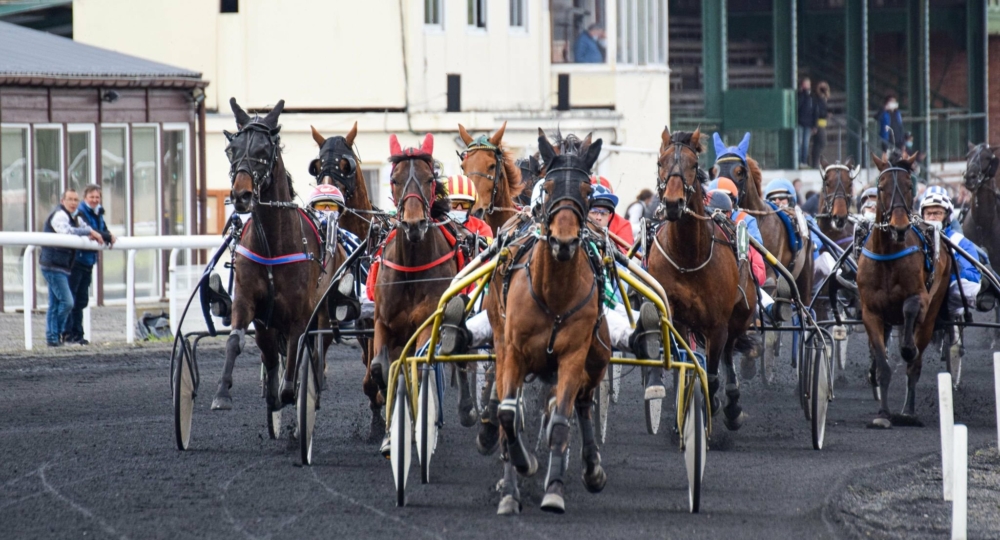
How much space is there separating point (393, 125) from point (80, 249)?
9041mm

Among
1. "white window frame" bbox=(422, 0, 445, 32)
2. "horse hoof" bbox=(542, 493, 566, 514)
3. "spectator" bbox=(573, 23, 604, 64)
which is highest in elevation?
"white window frame" bbox=(422, 0, 445, 32)

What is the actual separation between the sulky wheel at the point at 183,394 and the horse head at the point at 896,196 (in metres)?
4.53

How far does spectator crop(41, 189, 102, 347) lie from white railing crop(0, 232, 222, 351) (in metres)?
0.10

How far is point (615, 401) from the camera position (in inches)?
433

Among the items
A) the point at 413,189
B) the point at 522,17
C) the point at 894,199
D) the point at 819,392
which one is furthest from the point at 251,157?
the point at 522,17

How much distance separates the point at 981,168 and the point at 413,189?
847 cm

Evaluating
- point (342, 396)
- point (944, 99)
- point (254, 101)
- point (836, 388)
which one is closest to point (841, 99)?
point (944, 99)

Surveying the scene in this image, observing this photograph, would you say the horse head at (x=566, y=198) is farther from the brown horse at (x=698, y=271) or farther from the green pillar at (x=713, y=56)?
the green pillar at (x=713, y=56)

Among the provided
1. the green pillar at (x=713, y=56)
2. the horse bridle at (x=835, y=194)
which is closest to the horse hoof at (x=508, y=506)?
the horse bridle at (x=835, y=194)

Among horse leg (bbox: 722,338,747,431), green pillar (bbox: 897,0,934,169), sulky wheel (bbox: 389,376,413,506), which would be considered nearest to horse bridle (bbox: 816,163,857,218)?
horse leg (bbox: 722,338,747,431)

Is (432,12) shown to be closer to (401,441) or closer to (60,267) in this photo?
(60,267)

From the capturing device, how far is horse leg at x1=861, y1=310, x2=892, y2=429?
9.88 meters

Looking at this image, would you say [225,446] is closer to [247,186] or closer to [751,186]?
[247,186]

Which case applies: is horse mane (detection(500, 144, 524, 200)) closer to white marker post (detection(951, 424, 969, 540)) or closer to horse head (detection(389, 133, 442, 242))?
horse head (detection(389, 133, 442, 242))
